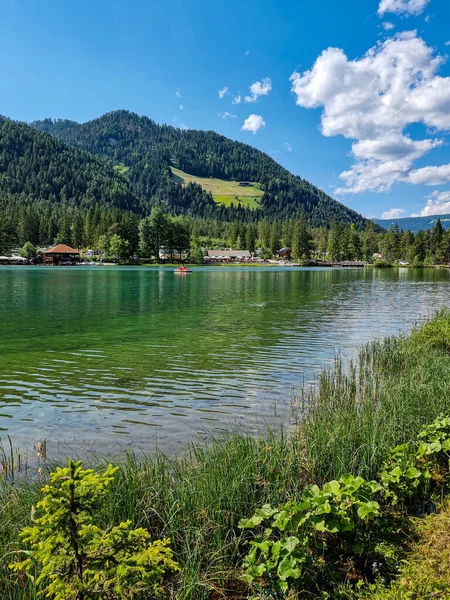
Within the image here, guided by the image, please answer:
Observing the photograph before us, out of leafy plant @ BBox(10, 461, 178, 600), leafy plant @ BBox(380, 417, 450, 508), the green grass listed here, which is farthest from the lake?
leafy plant @ BBox(10, 461, 178, 600)

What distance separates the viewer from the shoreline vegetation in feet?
14.1

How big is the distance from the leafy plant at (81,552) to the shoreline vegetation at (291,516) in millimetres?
313

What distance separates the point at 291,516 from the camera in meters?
4.62

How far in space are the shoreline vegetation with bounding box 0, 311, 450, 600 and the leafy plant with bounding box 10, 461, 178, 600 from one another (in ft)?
1.03

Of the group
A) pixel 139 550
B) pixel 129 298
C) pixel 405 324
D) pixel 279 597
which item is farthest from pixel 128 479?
pixel 129 298

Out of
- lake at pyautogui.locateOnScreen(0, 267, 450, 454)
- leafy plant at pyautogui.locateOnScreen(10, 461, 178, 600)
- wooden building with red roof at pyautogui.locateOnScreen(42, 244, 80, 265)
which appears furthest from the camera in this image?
wooden building with red roof at pyautogui.locateOnScreen(42, 244, 80, 265)

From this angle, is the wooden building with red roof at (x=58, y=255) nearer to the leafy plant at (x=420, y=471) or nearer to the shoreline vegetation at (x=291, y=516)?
the shoreline vegetation at (x=291, y=516)

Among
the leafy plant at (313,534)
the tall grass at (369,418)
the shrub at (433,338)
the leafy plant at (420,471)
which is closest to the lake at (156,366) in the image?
the tall grass at (369,418)

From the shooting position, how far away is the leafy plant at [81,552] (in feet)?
10.7

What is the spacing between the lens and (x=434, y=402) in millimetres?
8891

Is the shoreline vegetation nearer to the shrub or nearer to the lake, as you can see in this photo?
the lake

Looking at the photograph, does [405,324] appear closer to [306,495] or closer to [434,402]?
[434,402]

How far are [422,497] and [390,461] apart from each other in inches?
26.5

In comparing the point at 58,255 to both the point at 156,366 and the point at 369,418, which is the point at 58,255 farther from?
the point at 369,418
